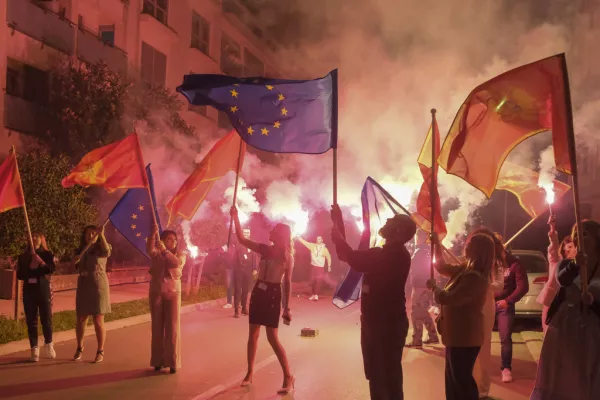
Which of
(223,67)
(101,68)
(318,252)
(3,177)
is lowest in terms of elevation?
(318,252)

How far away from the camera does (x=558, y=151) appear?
541 centimetres

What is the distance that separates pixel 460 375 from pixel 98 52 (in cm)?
2209

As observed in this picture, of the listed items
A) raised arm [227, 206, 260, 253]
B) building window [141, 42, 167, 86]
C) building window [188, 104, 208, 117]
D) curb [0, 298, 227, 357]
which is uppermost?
building window [141, 42, 167, 86]

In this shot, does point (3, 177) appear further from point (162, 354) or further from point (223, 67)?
point (223, 67)

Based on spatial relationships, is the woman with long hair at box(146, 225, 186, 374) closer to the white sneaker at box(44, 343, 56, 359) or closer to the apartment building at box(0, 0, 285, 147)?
the white sneaker at box(44, 343, 56, 359)

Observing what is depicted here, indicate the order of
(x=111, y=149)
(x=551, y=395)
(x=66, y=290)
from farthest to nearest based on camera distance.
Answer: (x=66, y=290) → (x=111, y=149) → (x=551, y=395)

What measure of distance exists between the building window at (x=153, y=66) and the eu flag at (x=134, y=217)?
63.4 ft

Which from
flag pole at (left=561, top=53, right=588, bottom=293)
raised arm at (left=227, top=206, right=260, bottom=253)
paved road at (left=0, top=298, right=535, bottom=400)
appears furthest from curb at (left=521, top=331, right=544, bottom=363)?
flag pole at (left=561, top=53, right=588, bottom=293)

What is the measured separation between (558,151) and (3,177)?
761cm

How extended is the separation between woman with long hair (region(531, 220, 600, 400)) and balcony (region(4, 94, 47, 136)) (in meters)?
19.7

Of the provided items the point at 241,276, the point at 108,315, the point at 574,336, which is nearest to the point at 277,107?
the point at 574,336

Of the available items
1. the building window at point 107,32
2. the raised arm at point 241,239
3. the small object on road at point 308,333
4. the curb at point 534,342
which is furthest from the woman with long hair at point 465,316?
the building window at point 107,32

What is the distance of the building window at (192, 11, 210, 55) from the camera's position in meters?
33.3

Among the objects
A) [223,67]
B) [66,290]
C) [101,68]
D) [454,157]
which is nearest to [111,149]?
[454,157]
